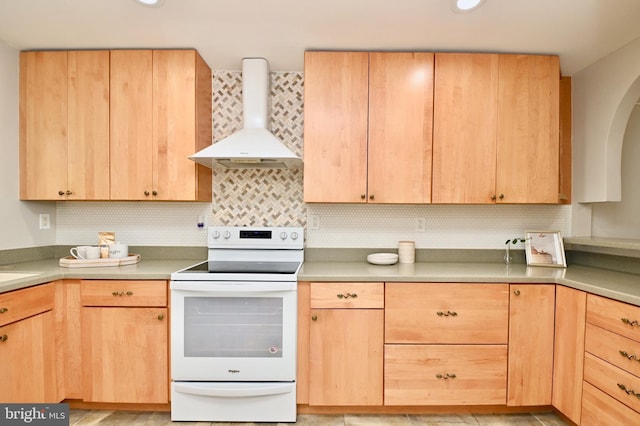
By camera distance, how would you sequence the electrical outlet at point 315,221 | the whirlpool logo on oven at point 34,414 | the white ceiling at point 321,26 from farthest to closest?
the electrical outlet at point 315,221, the white ceiling at point 321,26, the whirlpool logo on oven at point 34,414

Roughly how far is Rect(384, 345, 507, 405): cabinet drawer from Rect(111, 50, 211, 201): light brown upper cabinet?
175 centimetres

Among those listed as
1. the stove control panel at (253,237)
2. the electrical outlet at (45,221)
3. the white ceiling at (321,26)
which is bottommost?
the stove control panel at (253,237)

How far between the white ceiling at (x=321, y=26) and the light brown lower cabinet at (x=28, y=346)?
5.08 feet

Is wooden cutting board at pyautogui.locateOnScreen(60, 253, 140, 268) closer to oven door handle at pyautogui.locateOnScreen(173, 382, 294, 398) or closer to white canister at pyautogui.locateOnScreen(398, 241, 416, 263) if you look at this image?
oven door handle at pyautogui.locateOnScreen(173, 382, 294, 398)

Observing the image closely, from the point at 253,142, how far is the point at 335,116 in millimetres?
572

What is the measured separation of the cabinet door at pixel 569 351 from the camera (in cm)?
173

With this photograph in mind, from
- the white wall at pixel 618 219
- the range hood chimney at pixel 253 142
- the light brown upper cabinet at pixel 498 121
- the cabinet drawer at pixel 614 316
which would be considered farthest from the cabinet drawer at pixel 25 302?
the white wall at pixel 618 219

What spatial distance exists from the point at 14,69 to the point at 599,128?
4008 millimetres

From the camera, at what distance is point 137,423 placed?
1891 mm

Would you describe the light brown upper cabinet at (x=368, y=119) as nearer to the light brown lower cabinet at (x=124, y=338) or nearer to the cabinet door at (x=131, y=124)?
the cabinet door at (x=131, y=124)

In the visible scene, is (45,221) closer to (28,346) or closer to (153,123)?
(28,346)

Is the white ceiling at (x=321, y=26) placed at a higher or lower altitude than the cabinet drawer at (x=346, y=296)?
higher

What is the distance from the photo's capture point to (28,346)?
5.63 feet

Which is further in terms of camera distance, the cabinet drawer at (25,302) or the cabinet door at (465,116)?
the cabinet door at (465,116)
